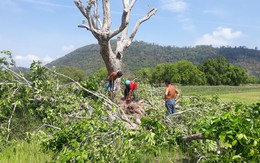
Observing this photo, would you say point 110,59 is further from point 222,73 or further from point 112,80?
point 222,73

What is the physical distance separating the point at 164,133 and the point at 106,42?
Answer: 5.58m

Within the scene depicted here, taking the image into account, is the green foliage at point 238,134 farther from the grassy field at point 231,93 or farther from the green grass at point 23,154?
the grassy field at point 231,93

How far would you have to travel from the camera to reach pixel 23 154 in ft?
20.5

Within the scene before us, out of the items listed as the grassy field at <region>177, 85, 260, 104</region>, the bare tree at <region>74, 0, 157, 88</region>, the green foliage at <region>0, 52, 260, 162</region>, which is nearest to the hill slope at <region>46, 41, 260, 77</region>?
the grassy field at <region>177, 85, 260, 104</region>

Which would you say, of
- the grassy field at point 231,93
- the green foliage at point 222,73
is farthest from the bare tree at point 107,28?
the green foliage at point 222,73

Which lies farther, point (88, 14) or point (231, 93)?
point (231, 93)

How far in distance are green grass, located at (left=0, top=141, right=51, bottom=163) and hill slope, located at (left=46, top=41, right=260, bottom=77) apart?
10553 cm

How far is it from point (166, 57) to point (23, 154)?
131m

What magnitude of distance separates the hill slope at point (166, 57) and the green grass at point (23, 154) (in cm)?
10553

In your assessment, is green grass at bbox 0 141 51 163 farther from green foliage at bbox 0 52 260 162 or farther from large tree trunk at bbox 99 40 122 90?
large tree trunk at bbox 99 40 122 90

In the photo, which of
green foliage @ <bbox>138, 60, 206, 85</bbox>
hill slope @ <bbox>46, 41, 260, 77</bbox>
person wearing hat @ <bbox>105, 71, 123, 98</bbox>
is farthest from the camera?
hill slope @ <bbox>46, 41, 260, 77</bbox>

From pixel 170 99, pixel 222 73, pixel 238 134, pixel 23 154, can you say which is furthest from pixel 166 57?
pixel 238 134

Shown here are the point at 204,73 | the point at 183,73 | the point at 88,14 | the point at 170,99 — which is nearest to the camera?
the point at 170,99

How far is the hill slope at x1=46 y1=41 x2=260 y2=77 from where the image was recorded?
402 ft
